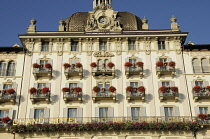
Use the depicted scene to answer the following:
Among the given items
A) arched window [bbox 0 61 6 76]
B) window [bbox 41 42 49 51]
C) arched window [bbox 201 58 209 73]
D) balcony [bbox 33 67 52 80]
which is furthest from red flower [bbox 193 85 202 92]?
arched window [bbox 0 61 6 76]

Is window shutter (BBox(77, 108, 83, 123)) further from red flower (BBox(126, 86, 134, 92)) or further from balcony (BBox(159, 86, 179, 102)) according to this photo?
balcony (BBox(159, 86, 179, 102))

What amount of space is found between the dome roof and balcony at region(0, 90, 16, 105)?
12.7 m

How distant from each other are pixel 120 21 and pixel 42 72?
1339 cm

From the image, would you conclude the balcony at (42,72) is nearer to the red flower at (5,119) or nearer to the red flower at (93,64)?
the red flower at (93,64)

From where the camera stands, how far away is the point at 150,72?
41.6m

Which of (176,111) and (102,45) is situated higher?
(102,45)

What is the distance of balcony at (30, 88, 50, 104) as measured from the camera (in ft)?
127

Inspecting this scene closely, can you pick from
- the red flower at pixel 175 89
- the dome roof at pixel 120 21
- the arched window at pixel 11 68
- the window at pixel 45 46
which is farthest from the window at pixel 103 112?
the dome roof at pixel 120 21

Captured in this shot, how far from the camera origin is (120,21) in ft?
153

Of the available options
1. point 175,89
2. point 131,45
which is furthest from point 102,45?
point 175,89

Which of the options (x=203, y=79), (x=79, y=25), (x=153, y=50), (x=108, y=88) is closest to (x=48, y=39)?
(x=79, y=25)

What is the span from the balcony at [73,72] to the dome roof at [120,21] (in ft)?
25.1

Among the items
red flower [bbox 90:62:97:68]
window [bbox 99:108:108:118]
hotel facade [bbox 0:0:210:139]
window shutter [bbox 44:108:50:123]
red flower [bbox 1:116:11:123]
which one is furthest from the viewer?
red flower [bbox 90:62:97:68]

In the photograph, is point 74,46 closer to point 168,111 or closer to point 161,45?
point 161,45
